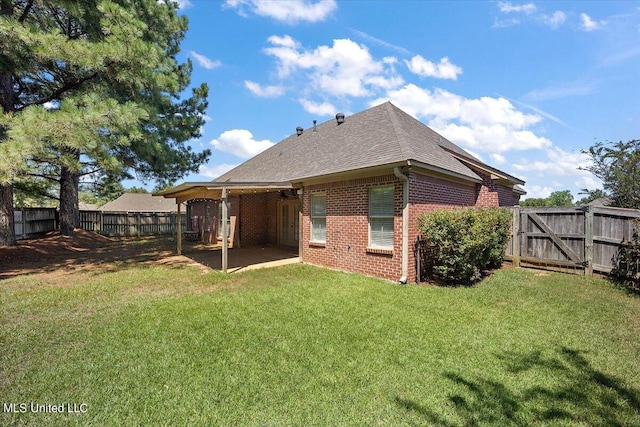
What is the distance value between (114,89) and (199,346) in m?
9.94

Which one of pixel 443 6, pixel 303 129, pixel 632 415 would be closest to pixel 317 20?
pixel 443 6

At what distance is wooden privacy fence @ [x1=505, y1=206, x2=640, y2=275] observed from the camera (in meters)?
7.27

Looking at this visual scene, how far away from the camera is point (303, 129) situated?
55.4ft

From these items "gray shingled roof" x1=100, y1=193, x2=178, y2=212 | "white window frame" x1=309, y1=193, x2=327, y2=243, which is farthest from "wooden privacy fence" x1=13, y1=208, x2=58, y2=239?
"gray shingled roof" x1=100, y1=193, x2=178, y2=212

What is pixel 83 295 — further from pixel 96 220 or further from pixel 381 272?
pixel 96 220

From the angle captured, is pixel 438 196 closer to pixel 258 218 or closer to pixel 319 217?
pixel 319 217

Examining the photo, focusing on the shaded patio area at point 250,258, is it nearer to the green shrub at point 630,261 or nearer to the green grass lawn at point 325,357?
the green grass lawn at point 325,357

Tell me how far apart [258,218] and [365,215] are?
808 cm

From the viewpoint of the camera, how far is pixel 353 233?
860 centimetres

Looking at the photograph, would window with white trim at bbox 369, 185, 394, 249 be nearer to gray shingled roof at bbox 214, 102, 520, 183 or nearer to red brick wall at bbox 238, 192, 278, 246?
gray shingled roof at bbox 214, 102, 520, 183

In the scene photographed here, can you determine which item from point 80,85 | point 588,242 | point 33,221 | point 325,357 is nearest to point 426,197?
point 588,242

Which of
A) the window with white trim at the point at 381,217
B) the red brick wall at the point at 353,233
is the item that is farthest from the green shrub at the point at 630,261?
the window with white trim at the point at 381,217

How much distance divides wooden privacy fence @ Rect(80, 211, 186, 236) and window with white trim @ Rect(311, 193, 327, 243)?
53.2ft

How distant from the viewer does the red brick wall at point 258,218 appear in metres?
14.7
